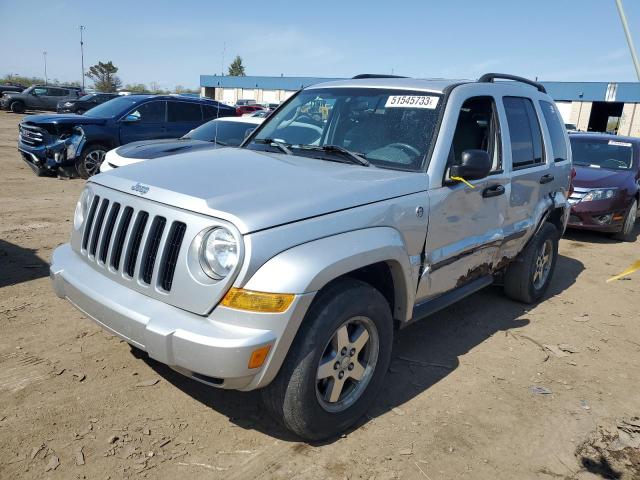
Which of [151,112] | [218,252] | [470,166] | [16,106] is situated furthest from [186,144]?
[16,106]

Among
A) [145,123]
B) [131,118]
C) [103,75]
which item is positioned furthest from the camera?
[103,75]

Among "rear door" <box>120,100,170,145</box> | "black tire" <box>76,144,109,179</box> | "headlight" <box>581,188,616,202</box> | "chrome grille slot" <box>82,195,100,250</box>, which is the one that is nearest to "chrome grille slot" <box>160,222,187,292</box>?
"chrome grille slot" <box>82,195,100,250</box>

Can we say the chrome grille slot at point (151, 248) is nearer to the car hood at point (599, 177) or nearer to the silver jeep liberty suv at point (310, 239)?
the silver jeep liberty suv at point (310, 239)

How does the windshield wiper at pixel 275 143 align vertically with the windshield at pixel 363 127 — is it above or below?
below

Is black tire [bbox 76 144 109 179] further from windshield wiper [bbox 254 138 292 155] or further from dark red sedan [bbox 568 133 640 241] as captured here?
dark red sedan [bbox 568 133 640 241]

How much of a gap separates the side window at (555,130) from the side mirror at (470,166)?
2.08 metres

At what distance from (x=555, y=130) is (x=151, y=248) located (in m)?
4.33

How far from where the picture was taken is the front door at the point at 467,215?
11.4 ft

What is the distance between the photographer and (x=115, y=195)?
302 centimetres

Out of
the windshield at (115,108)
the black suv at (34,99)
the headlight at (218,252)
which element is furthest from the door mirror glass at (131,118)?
the black suv at (34,99)

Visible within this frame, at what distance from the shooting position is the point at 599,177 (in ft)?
28.6

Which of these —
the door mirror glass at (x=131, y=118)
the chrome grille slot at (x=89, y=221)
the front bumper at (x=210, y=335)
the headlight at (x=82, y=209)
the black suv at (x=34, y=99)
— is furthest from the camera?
the black suv at (x=34, y=99)

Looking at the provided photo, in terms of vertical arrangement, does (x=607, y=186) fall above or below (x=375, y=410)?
above

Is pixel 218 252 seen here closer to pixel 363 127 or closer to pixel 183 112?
pixel 363 127
